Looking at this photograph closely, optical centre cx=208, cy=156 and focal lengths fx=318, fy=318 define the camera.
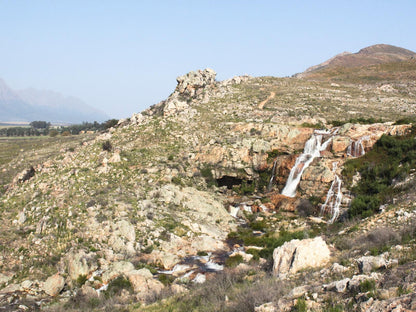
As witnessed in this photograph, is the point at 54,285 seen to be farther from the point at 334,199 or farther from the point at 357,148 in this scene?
the point at 357,148

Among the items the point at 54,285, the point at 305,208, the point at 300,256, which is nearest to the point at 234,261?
the point at 300,256

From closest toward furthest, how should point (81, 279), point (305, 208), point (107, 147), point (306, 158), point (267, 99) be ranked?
1. point (81, 279)
2. point (305, 208)
3. point (306, 158)
4. point (107, 147)
5. point (267, 99)

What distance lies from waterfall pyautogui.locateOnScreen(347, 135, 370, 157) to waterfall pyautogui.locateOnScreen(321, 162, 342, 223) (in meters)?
3.57

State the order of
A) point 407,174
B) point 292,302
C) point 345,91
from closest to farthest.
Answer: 1. point 292,302
2. point 407,174
3. point 345,91

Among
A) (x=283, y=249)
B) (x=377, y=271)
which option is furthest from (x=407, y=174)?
(x=377, y=271)

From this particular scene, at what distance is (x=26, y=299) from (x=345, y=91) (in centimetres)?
5198

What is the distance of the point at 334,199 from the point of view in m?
26.2

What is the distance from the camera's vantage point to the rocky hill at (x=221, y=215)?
39.4 feet

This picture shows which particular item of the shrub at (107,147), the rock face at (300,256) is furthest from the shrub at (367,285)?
the shrub at (107,147)

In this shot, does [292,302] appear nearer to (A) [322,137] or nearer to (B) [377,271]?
(B) [377,271]

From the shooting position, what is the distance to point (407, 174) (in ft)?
78.6

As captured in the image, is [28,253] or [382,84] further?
[382,84]

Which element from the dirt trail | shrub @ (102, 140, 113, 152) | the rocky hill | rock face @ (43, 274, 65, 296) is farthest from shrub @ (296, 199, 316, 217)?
the dirt trail

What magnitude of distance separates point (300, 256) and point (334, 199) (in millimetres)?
14204
